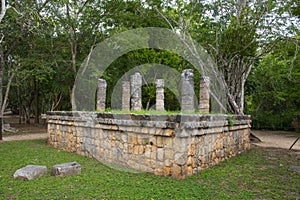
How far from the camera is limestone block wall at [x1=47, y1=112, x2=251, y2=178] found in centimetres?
522

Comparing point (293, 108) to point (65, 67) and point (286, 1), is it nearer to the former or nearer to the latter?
point (286, 1)

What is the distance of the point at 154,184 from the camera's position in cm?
482

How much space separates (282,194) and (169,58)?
1378 centimetres

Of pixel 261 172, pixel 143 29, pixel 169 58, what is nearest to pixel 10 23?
pixel 143 29

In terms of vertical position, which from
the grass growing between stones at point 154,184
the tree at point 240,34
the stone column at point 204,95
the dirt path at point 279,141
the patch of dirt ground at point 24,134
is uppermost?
the tree at point 240,34

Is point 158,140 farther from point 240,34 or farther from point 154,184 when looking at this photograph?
point 240,34

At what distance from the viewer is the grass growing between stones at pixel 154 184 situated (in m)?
4.31

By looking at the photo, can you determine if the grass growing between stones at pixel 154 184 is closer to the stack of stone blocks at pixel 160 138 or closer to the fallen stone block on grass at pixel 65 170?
the fallen stone block on grass at pixel 65 170

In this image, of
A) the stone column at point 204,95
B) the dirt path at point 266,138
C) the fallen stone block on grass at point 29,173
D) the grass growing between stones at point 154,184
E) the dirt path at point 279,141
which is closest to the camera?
the grass growing between stones at point 154,184

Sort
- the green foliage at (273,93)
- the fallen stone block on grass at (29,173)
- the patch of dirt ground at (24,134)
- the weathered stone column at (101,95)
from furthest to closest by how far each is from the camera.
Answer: the green foliage at (273,93), the patch of dirt ground at (24,134), the weathered stone column at (101,95), the fallen stone block on grass at (29,173)

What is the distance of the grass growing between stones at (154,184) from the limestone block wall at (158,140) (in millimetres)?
307

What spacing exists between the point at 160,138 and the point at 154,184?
39.8 inches

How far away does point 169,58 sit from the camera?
17.5m

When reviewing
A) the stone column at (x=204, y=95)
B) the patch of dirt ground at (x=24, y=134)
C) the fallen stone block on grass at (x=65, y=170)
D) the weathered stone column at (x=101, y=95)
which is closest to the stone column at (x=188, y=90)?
the stone column at (x=204, y=95)
